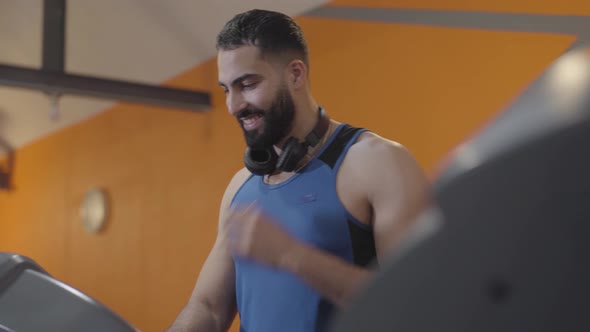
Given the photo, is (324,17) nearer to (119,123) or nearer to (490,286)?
(119,123)

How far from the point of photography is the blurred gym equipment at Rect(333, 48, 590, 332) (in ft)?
1.08

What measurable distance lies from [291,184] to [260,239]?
→ 2.54 ft

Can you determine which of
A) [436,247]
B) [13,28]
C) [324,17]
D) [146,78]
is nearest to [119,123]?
[146,78]

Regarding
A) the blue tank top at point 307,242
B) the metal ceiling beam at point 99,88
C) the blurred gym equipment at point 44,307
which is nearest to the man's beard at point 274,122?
the blue tank top at point 307,242

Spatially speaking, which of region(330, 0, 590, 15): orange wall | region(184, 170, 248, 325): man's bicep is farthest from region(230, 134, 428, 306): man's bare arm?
region(330, 0, 590, 15): orange wall

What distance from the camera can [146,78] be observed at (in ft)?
18.1

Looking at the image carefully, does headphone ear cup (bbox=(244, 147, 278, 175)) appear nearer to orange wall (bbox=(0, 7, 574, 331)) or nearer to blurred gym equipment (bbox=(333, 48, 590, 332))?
blurred gym equipment (bbox=(333, 48, 590, 332))

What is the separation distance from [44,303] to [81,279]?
5.59 m

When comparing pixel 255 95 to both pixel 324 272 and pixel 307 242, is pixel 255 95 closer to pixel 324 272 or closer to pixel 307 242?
pixel 307 242

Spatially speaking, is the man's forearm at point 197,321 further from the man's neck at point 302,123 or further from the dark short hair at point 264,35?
the dark short hair at point 264,35

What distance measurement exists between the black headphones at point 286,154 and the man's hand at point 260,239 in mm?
756

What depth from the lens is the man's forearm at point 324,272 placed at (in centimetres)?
75

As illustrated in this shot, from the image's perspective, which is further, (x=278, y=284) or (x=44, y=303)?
(x=278, y=284)

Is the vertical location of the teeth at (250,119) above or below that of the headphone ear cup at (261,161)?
above
